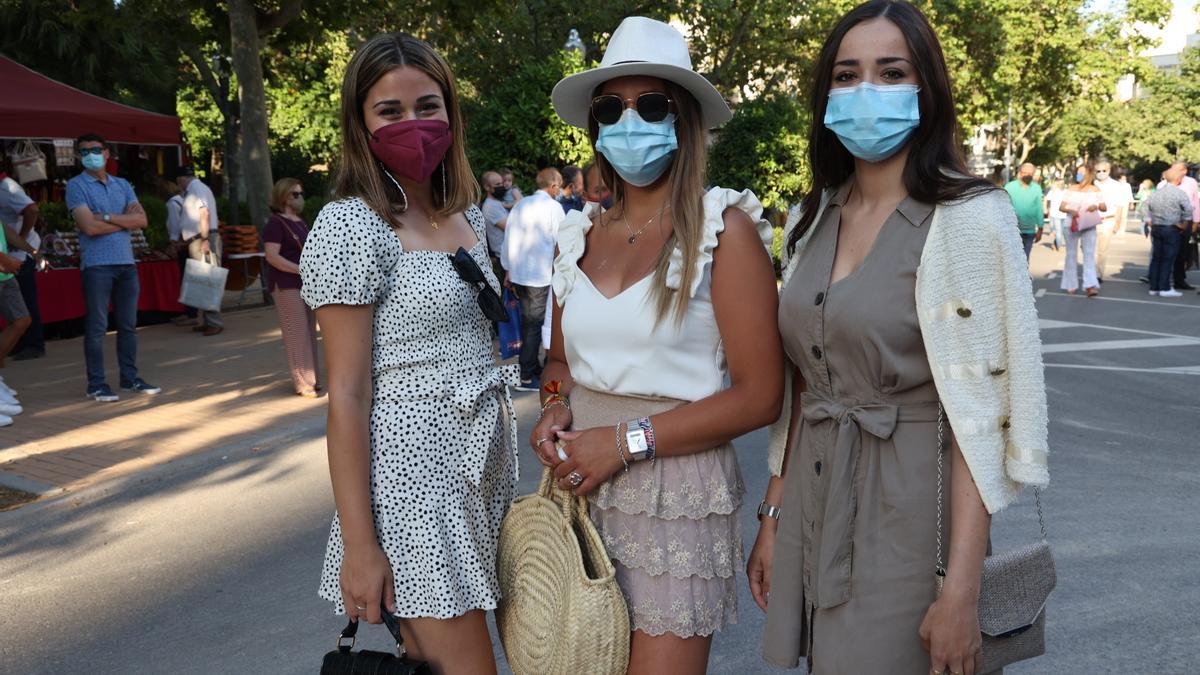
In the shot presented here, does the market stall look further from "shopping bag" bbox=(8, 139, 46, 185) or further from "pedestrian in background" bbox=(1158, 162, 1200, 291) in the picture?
"pedestrian in background" bbox=(1158, 162, 1200, 291)

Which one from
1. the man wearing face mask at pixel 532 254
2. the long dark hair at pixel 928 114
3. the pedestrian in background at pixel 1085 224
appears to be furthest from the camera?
the pedestrian in background at pixel 1085 224

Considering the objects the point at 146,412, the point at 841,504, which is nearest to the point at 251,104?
the point at 146,412

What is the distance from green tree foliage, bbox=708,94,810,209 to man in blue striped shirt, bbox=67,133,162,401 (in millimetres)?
9608

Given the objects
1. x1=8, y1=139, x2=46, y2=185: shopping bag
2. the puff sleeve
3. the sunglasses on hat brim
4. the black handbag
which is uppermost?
x1=8, y1=139, x2=46, y2=185: shopping bag

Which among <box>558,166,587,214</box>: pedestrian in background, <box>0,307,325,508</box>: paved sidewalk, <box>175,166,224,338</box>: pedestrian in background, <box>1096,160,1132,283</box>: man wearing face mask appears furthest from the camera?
<box>1096,160,1132,283</box>: man wearing face mask

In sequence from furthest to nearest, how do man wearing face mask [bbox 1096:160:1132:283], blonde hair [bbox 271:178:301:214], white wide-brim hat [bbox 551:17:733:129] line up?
→ man wearing face mask [bbox 1096:160:1132:283]
blonde hair [bbox 271:178:301:214]
white wide-brim hat [bbox 551:17:733:129]

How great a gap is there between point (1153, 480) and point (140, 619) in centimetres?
→ 563

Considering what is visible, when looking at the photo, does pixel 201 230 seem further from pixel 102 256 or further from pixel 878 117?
pixel 878 117

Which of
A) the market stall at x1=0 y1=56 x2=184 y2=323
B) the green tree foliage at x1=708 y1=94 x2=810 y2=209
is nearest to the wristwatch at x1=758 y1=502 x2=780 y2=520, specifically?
the market stall at x1=0 y1=56 x2=184 y2=323

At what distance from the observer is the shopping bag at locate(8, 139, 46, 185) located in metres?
13.4

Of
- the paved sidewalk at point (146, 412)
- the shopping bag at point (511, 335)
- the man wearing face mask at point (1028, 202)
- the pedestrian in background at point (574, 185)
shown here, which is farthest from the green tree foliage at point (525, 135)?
the man wearing face mask at point (1028, 202)

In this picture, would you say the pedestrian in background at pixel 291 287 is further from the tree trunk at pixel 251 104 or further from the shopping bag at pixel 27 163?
the shopping bag at pixel 27 163

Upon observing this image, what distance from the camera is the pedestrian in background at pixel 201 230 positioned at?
13.0 meters

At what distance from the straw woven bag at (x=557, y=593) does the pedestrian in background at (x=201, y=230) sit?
37.7ft
